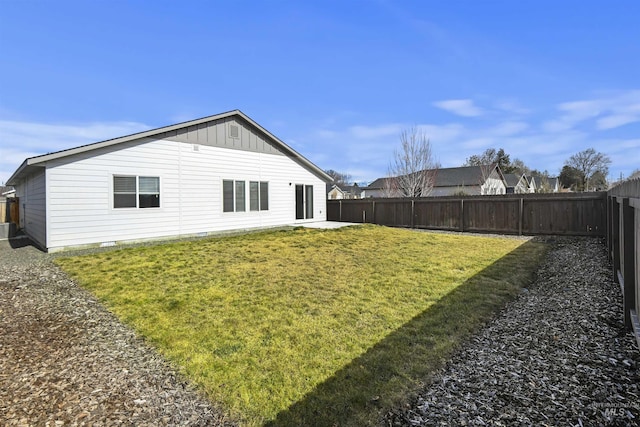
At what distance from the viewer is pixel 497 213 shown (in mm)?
13383

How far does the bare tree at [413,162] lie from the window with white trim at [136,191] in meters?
19.1

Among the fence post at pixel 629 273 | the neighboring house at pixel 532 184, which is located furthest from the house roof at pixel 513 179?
the fence post at pixel 629 273

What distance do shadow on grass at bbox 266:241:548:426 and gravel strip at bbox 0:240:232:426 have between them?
2.41ft

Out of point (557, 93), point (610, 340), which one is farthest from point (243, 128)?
point (557, 93)

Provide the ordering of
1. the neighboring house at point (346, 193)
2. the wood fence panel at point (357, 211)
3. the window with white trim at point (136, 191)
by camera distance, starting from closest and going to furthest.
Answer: the window with white trim at point (136, 191), the wood fence panel at point (357, 211), the neighboring house at point (346, 193)

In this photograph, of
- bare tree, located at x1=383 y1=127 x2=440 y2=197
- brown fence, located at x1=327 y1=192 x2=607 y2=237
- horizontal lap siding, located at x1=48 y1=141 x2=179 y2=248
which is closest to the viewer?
horizontal lap siding, located at x1=48 y1=141 x2=179 y2=248

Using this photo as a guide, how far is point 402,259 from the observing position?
805 cm

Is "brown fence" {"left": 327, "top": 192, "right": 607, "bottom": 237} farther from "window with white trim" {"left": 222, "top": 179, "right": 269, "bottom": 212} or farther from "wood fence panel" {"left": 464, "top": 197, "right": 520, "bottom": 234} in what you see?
"window with white trim" {"left": 222, "top": 179, "right": 269, "bottom": 212}

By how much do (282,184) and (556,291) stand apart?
11331mm

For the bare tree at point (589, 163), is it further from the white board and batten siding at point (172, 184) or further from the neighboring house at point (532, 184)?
the white board and batten siding at point (172, 184)

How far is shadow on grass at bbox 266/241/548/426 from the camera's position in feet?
8.21

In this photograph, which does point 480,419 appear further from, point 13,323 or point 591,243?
point 591,243

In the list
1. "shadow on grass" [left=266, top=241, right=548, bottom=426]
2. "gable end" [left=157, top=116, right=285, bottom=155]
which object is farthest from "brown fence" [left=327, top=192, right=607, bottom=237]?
"shadow on grass" [left=266, top=241, right=548, bottom=426]

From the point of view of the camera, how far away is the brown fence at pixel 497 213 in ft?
37.1
